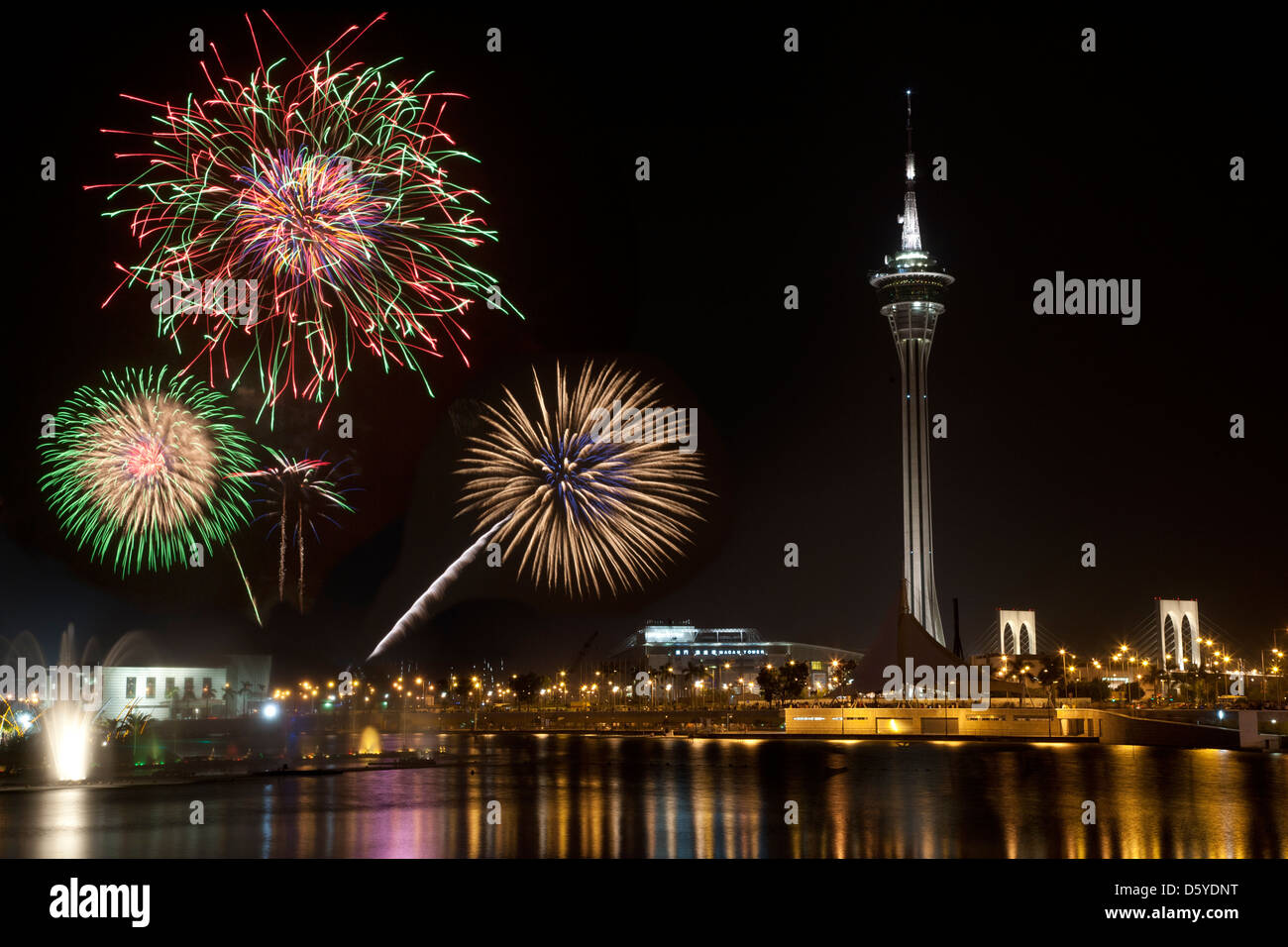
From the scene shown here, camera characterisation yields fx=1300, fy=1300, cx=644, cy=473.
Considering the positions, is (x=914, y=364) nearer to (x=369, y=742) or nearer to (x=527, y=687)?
(x=527, y=687)

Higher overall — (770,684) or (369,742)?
(770,684)

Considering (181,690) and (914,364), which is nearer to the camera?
(181,690)

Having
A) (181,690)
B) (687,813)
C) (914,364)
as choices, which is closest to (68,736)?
(687,813)

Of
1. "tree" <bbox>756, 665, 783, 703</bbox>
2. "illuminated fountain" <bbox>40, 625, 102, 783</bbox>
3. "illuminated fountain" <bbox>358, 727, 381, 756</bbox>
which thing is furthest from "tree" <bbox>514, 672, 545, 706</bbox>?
"illuminated fountain" <bbox>40, 625, 102, 783</bbox>

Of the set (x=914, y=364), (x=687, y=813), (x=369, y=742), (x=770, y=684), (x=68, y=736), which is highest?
(x=914, y=364)
